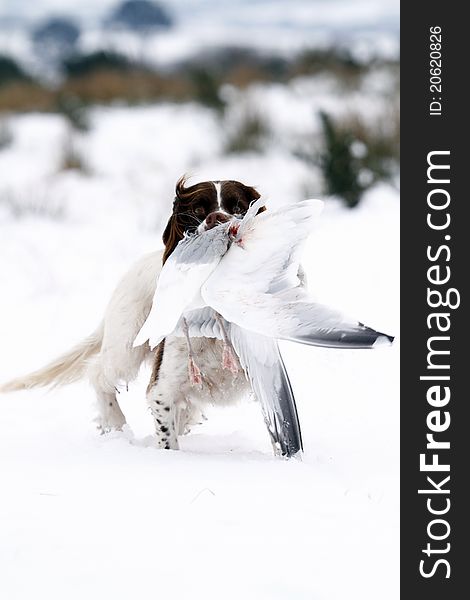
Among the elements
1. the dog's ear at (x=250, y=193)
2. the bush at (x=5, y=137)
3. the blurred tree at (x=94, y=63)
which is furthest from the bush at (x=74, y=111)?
the dog's ear at (x=250, y=193)

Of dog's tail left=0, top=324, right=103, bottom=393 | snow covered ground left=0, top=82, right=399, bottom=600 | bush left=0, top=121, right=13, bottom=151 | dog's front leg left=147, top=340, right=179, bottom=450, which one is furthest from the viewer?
bush left=0, top=121, right=13, bottom=151

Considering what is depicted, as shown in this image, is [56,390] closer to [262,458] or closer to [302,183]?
[262,458]

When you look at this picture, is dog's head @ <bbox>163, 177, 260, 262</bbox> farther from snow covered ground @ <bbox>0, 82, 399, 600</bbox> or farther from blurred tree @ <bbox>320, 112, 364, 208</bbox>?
blurred tree @ <bbox>320, 112, 364, 208</bbox>

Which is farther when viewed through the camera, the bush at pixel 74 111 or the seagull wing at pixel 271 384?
the bush at pixel 74 111

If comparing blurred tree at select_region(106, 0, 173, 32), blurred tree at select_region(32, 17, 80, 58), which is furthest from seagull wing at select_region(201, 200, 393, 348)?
blurred tree at select_region(106, 0, 173, 32)

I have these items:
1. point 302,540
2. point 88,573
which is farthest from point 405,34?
point 88,573

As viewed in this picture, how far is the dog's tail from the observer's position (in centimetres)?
457

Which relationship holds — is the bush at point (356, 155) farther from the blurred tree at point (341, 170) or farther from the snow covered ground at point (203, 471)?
the snow covered ground at point (203, 471)

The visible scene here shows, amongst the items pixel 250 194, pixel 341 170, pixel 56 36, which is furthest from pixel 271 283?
pixel 56 36

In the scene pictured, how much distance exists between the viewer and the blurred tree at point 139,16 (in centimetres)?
4175

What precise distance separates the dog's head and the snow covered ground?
343 millimetres

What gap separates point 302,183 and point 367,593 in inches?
322

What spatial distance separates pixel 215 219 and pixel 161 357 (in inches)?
29.0

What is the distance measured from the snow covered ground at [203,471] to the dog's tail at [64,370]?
0.14m
